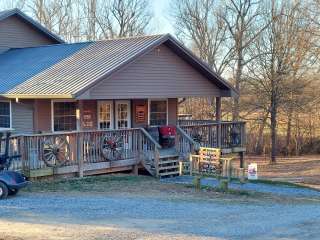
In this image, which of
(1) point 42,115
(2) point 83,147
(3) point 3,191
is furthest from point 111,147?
(3) point 3,191

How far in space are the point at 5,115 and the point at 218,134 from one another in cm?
843

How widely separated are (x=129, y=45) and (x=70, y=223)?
36.3 ft

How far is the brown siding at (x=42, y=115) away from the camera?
1973 cm

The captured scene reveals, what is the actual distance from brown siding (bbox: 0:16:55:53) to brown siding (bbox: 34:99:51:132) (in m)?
6.24

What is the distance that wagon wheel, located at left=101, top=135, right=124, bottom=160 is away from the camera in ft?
58.7

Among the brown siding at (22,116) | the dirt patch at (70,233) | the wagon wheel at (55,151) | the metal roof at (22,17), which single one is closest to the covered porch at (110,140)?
the wagon wheel at (55,151)

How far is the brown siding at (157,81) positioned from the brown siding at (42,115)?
289 centimetres

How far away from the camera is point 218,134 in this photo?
22.3m

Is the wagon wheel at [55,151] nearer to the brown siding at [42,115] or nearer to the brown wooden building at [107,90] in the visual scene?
the brown wooden building at [107,90]

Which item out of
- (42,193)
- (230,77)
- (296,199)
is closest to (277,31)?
(230,77)

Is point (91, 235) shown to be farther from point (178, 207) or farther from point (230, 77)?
point (230, 77)

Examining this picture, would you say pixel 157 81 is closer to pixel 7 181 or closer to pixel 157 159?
pixel 157 159

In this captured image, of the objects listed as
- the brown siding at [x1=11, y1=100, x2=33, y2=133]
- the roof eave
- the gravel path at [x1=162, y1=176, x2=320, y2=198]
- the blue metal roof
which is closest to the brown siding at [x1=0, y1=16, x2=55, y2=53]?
the blue metal roof

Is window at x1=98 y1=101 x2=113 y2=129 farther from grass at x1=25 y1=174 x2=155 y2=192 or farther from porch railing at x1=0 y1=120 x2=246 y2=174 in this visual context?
grass at x1=25 y1=174 x2=155 y2=192
